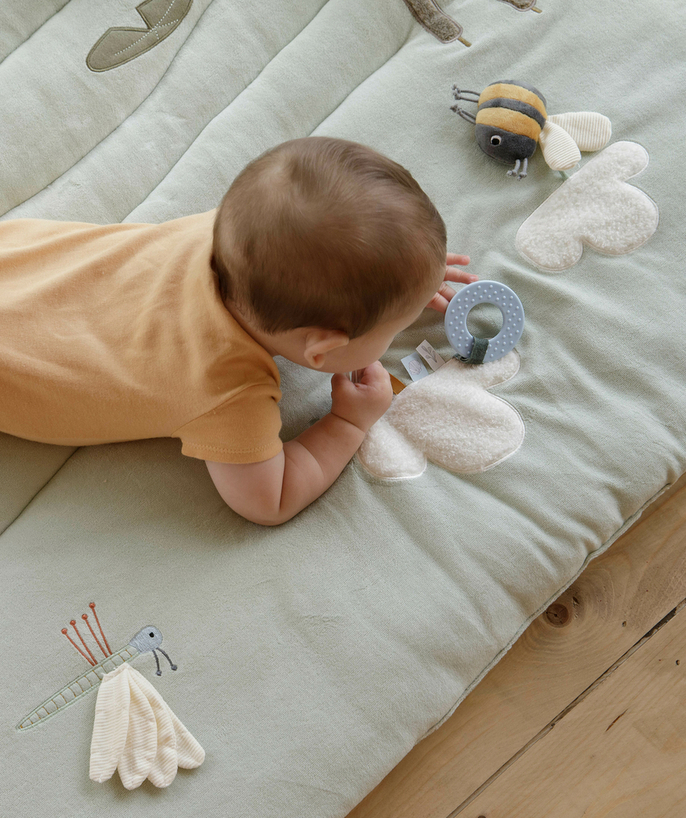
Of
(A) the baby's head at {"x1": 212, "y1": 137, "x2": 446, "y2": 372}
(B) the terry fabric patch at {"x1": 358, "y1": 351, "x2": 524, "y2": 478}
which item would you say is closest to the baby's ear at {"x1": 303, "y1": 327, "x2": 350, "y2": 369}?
(A) the baby's head at {"x1": 212, "y1": 137, "x2": 446, "y2": 372}

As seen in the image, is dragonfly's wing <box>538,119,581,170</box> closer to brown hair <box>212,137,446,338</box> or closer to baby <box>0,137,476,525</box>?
baby <box>0,137,476,525</box>

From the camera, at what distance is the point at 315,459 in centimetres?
84

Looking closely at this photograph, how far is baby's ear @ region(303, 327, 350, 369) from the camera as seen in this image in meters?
0.69

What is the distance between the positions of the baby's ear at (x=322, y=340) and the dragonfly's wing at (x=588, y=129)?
54cm

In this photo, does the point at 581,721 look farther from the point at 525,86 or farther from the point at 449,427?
the point at 525,86

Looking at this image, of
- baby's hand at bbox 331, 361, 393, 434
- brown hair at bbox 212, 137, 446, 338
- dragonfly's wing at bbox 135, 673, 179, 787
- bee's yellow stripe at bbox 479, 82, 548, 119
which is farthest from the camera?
bee's yellow stripe at bbox 479, 82, 548, 119

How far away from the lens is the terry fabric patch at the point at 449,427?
0.86 m

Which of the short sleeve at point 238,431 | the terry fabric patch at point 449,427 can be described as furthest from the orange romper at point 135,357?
the terry fabric patch at point 449,427

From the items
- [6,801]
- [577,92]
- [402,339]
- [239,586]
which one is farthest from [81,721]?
[577,92]

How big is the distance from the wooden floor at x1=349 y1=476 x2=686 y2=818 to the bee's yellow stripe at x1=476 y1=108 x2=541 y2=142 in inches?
23.9

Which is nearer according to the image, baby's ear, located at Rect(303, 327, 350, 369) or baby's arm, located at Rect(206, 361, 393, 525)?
baby's ear, located at Rect(303, 327, 350, 369)

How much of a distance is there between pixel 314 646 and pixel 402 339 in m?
0.42

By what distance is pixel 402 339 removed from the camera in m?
0.95

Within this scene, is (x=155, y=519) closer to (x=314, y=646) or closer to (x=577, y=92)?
(x=314, y=646)
